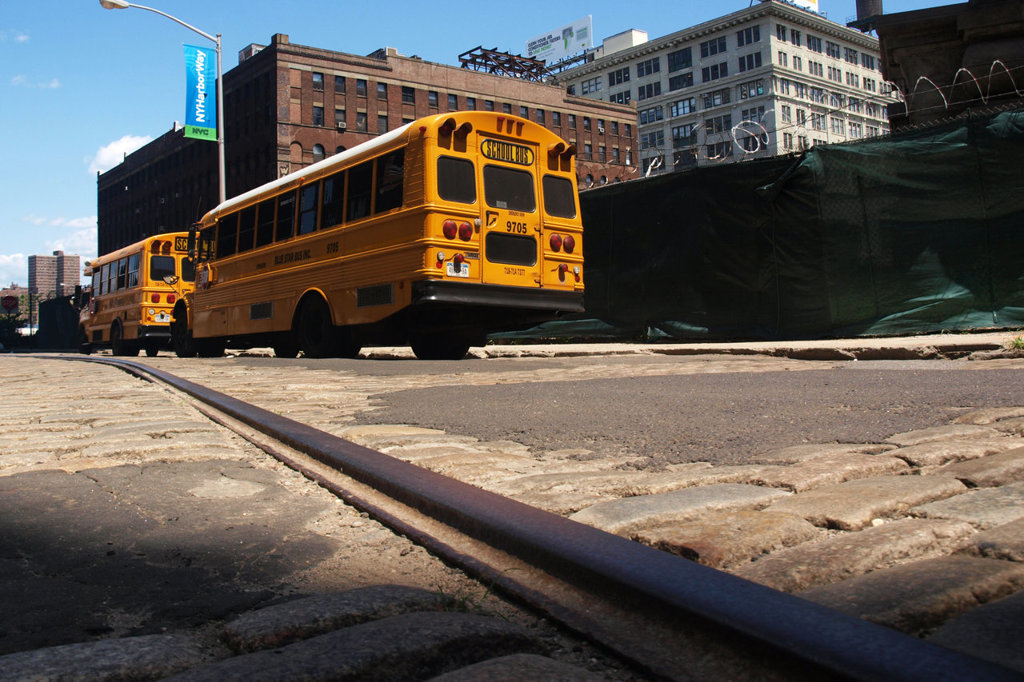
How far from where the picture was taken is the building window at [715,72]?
96125mm

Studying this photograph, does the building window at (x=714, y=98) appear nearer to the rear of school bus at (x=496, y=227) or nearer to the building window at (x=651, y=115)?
the building window at (x=651, y=115)

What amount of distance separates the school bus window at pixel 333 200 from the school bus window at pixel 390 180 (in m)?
0.98

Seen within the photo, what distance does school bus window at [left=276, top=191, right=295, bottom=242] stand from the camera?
13719 millimetres

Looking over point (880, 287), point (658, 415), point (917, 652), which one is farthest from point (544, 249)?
point (917, 652)

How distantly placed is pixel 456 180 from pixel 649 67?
100.0 m

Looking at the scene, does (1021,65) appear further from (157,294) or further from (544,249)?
(157,294)

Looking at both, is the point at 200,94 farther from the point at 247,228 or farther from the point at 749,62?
the point at 749,62

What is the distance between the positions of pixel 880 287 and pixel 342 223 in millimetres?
7779

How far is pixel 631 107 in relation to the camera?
93500 millimetres

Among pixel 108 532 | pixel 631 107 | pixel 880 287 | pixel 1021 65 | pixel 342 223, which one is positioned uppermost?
pixel 631 107

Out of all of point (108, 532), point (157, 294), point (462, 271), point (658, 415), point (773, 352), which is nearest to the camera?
point (108, 532)

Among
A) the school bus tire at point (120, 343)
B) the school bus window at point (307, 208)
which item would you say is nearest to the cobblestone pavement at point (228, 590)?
the school bus window at point (307, 208)

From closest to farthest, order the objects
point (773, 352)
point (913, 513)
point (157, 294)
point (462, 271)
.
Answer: point (913, 513)
point (773, 352)
point (462, 271)
point (157, 294)

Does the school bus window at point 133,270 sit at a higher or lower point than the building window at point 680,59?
lower
